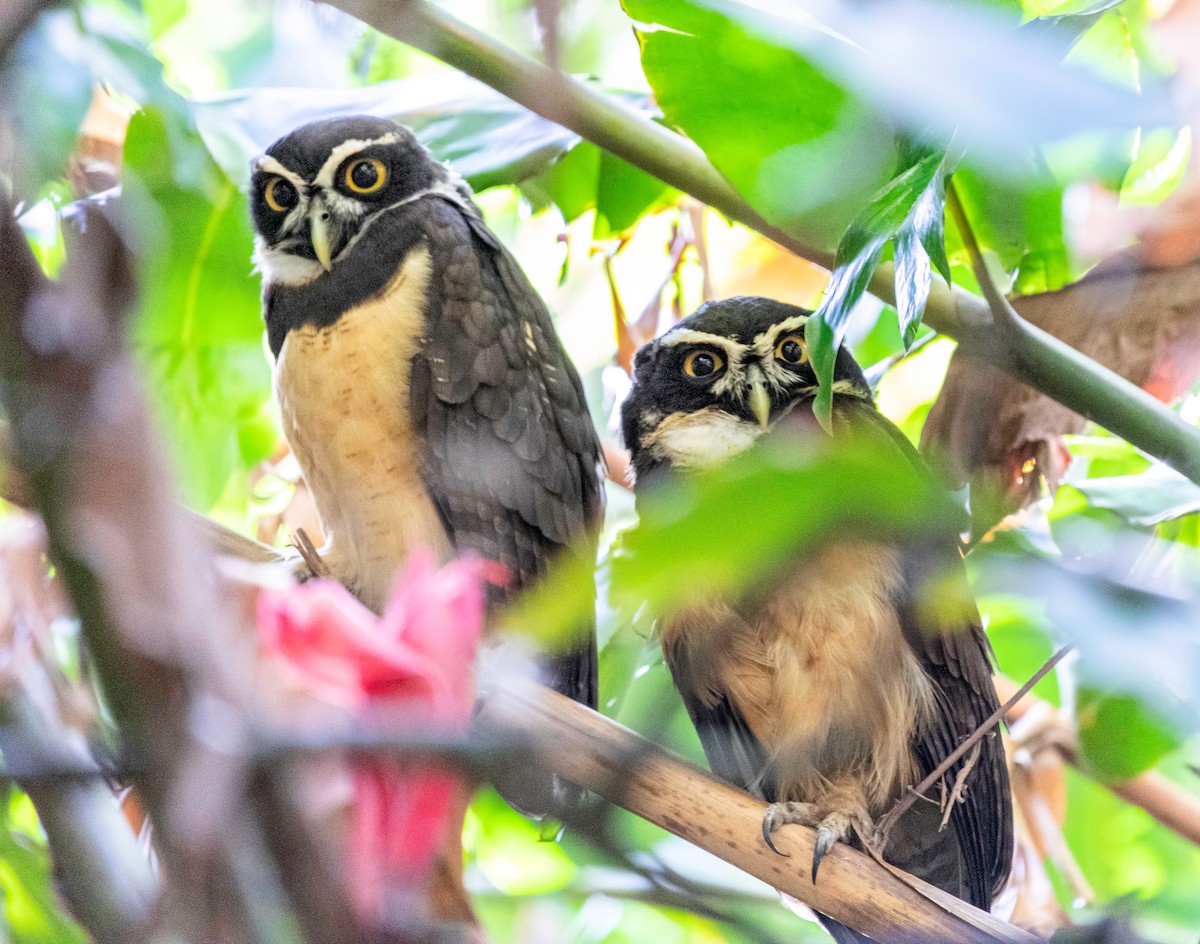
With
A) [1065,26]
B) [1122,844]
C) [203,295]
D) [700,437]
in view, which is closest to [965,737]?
[700,437]

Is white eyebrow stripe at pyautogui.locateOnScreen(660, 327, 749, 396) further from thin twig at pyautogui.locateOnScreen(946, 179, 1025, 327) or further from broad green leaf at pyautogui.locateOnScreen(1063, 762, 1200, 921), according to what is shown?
broad green leaf at pyautogui.locateOnScreen(1063, 762, 1200, 921)

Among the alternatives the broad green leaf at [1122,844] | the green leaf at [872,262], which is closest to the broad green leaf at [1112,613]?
the green leaf at [872,262]

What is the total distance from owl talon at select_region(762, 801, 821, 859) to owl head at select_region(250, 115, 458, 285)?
0.92 metres

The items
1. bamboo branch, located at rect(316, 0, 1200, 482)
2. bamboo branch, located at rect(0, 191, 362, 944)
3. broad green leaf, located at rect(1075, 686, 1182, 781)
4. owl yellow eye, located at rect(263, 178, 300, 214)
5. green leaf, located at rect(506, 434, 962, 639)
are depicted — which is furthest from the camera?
owl yellow eye, located at rect(263, 178, 300, 214)

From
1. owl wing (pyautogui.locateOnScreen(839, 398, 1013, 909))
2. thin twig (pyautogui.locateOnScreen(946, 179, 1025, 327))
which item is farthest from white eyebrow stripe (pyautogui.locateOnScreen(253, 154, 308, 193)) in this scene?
thin twig (pyautogui.locateOnScreen(946, 179, 1025, 327))

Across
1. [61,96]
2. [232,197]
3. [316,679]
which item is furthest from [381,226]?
[316,679]

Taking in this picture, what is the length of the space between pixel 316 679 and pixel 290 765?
7.4 inches

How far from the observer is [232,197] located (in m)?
1.82

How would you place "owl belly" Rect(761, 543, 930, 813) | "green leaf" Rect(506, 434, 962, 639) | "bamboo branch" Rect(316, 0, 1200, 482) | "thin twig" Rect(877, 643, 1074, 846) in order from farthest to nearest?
"owl belly" Rect(761, 543, 930, 813)
"bamboo branch" Rect(316, 0, 1200, 482)
"thin twig" Rect(877, 643, 1074, 846)
"green leaf" Rect(506, 434, 962, 639)

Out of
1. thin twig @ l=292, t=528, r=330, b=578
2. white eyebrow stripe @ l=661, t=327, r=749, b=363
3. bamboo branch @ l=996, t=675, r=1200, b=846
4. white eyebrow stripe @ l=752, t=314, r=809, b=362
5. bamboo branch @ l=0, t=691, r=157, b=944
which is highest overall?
bamboo branch @ l=0, t=691, r=157, b=944

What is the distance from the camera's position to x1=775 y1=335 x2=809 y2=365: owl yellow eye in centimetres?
163

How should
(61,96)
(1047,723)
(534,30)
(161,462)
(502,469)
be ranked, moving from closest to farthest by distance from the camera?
(161,462) → (534,30) → (61,96) → (502,469) → (1047,723)

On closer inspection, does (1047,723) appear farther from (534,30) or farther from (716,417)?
(534,30)

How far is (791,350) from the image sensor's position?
163 centimetres
